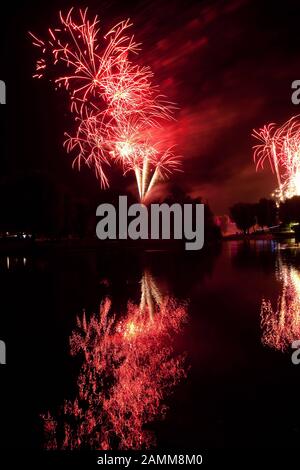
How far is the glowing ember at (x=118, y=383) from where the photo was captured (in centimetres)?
415

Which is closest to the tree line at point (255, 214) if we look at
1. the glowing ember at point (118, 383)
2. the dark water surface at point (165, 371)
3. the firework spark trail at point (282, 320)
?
the firework spark trail at point (282, 320)

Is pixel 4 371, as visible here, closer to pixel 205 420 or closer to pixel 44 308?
pixel 205 420

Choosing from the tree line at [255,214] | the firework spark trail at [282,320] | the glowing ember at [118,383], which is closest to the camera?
Answer: the glowing ember at [118,383]

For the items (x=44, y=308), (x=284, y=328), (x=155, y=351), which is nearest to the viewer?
(x=155, y=351)

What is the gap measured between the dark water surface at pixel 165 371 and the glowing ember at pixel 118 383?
0.06ft

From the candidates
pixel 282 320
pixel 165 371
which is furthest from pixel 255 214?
pixel 165 371

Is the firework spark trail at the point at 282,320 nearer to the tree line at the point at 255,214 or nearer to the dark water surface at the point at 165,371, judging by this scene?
the dark water surface at the point at 165,371

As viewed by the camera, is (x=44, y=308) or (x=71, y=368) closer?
(x=71, y=368)

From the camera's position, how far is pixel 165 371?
566 centimetres

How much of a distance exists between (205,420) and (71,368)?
8.02 ft

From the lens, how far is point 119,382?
17.6 feet

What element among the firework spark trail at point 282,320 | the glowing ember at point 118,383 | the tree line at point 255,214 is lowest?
the glowing ember at point 118,383

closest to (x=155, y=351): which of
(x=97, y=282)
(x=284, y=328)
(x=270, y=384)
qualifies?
(x=270, y=384)

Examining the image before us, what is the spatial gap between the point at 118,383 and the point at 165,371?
27.9 inches
